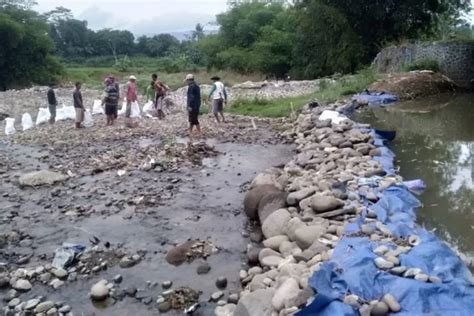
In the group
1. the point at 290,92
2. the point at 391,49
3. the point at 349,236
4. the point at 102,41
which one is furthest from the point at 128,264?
the point at 102,41

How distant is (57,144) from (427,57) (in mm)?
16472

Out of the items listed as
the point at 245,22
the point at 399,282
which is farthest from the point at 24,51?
the point at 399,282

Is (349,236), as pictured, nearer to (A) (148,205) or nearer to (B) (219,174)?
(A) (148,205)

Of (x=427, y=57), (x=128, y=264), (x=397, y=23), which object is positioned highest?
(x=397, y=23)

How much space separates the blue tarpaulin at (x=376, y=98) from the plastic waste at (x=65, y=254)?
39.9ft

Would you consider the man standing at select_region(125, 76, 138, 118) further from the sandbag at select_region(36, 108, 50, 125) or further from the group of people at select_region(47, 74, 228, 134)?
the sandbag at select_region(36, 108, 50, 125)

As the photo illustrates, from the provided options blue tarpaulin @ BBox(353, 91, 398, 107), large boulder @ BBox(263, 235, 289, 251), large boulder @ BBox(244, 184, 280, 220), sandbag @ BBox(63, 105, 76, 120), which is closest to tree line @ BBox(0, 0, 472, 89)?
blue tarpaulin @ BBox(353, 91, 398, 107)

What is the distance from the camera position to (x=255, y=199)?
7.55 meters

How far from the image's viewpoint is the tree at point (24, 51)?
41562 millimetres

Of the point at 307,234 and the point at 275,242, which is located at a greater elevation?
the point at 307,234

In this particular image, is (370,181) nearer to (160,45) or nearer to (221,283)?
(221,283)

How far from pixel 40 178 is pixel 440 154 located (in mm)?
8682

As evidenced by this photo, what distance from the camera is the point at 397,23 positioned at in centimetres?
2642

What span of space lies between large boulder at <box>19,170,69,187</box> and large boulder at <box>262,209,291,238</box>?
536 cm
